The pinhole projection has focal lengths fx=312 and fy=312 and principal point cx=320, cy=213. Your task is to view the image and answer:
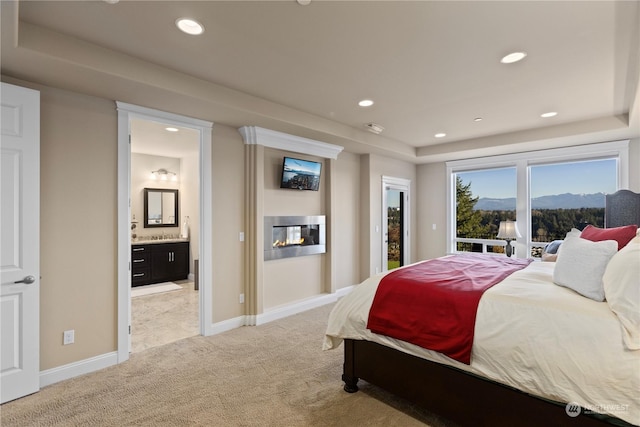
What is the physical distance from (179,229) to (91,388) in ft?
15.2

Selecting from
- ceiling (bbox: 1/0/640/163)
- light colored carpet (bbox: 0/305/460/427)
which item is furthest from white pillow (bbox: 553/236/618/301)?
ceiling (bbox: 1/0/640/163)

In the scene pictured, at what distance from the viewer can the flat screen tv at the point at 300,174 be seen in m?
4.38

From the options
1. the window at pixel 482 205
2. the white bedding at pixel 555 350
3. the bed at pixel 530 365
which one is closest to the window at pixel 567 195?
the window at pixel 482 205

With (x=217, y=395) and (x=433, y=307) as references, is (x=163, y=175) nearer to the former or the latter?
(x=217, y=395)

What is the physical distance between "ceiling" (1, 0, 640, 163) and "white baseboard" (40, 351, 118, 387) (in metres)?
2.42

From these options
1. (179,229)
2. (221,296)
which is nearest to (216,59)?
(221,296)

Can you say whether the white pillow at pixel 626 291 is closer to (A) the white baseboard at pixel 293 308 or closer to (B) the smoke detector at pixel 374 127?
(B) the smoke detector at pixel 374 127

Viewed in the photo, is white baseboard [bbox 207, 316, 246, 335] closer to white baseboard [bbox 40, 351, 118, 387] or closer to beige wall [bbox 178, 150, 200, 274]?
white baseboard [bbox 40, 351, 118, 387]

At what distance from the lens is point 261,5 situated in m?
1.95

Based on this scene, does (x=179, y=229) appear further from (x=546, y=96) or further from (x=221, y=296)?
(x=546, y=96)

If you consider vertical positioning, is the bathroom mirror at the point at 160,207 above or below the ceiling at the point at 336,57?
below

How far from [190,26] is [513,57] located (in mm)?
2545

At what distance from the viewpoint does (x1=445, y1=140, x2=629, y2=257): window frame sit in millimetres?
4688

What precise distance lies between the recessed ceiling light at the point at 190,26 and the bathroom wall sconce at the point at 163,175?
5.01 m
